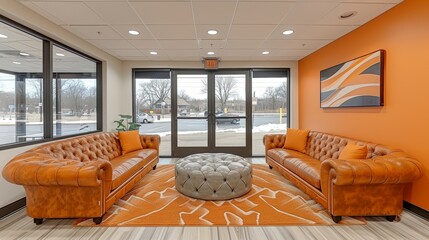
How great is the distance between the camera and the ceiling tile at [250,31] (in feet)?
12.1

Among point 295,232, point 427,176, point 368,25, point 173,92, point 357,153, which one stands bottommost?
point 295,232

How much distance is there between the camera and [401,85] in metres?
2.95

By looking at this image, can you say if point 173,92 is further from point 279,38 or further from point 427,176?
point 427,176

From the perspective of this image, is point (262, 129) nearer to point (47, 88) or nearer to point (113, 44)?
point (113, 44)

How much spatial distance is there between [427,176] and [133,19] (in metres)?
4.41

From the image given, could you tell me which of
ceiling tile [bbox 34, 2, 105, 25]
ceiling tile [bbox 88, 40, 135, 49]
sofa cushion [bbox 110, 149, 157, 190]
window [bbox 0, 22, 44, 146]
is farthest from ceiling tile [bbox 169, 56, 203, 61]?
window [bbox 0, 22, 44, 146]

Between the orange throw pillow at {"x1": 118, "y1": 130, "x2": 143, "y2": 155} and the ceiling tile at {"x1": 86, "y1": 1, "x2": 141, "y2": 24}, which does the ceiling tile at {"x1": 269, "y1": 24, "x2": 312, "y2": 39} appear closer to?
the ceiling tile at {"x1": 86, "y1": 1, "x2": 141, "y2": 24}

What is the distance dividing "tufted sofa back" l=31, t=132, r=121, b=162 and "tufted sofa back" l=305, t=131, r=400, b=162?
387 cm

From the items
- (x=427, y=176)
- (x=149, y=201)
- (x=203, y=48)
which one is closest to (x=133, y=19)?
(x=203, y=48)

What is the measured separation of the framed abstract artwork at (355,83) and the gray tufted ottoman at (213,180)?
7.08 ft

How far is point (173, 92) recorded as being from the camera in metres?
6.25

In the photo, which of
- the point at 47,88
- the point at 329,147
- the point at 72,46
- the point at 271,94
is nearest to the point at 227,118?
the point at 271,94

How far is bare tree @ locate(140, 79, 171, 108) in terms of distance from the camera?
21.0ft

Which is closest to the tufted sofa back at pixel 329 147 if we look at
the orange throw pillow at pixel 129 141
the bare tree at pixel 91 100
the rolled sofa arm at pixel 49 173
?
the rolled sofa arm at pixel 49 173
